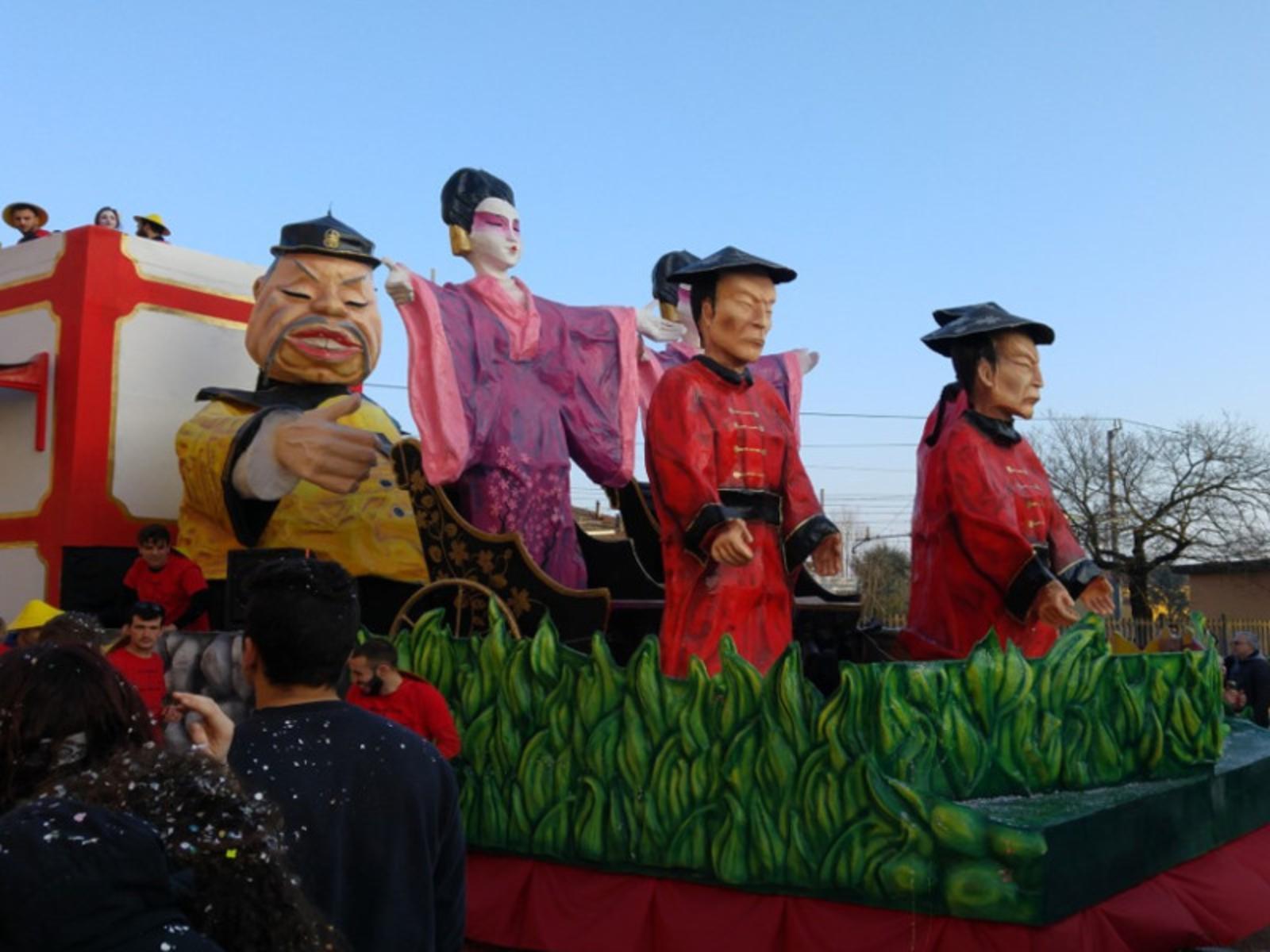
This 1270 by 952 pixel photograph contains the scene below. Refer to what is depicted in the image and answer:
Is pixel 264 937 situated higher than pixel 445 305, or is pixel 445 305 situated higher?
pixel 445 305

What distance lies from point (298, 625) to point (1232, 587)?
29.0m

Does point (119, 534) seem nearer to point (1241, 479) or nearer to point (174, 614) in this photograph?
point (174, 614)

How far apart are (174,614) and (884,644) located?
380cm

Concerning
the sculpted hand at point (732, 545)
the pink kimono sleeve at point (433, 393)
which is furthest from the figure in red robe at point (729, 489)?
the pink kimono sleeve at point (433, 393)

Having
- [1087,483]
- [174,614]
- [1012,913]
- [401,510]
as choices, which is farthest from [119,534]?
[1087,483]

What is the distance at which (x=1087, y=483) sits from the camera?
2770cm

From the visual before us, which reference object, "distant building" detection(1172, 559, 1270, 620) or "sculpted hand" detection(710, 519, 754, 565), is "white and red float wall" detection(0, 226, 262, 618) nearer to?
"sculpted hand" detection(710, 519, 754, 565)

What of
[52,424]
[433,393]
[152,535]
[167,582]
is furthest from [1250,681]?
[52,424]

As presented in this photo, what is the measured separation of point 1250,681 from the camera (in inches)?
381

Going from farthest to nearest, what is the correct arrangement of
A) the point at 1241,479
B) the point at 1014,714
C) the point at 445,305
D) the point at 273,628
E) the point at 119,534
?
the point at 1241,479 → the point at 119,534 → the point at 445,305 → the point at 1014,714 → the point at 273,628

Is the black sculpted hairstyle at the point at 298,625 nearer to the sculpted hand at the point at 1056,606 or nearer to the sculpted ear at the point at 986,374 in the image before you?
the sculpted hand at the point at 1056,606

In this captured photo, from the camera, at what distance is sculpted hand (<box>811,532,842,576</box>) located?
546 centimetres

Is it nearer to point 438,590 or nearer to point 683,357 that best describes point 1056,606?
point 438,590

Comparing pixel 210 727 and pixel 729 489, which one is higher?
pixel 729 489
